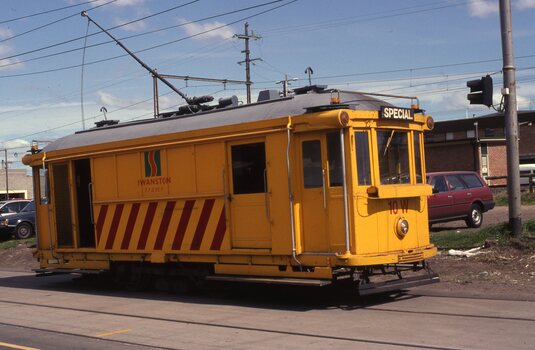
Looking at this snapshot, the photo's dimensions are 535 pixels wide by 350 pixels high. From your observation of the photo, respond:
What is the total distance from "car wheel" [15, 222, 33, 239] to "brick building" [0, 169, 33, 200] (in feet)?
197

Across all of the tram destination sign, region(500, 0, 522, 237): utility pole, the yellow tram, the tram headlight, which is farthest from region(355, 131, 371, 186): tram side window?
region(500, 0, 522, 237): utility pole

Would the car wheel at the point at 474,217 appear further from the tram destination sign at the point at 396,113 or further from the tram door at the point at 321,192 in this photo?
the tram door at the point at 321,192

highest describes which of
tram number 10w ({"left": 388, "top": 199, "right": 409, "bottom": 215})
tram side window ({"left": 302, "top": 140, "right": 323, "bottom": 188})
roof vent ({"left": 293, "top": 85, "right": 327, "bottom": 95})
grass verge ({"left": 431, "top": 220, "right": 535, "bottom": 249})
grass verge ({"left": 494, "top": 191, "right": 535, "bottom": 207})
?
roof vent ({"left": 293, "top": 85, "right": 327, "bottom": 95})

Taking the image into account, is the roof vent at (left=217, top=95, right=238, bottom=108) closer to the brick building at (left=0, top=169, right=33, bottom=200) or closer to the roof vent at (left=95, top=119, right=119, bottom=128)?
the roof vent at (left=95, top=119, right=119, bottom=128)

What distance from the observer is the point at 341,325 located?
988 cm

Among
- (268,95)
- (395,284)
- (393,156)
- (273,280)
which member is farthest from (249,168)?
(395,284)

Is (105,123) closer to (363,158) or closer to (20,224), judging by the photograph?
→ (363,158)

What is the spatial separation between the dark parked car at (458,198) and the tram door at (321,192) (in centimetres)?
944

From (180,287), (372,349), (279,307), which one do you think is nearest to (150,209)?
(180,287)

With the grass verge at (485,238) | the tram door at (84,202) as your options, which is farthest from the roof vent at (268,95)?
the grass verge at (485,238)

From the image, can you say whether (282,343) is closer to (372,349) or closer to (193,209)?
(372,349)

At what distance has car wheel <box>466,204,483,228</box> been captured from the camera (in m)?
21.2

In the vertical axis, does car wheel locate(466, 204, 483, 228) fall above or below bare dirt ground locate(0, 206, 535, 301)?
above

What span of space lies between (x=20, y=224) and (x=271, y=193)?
853 inches
